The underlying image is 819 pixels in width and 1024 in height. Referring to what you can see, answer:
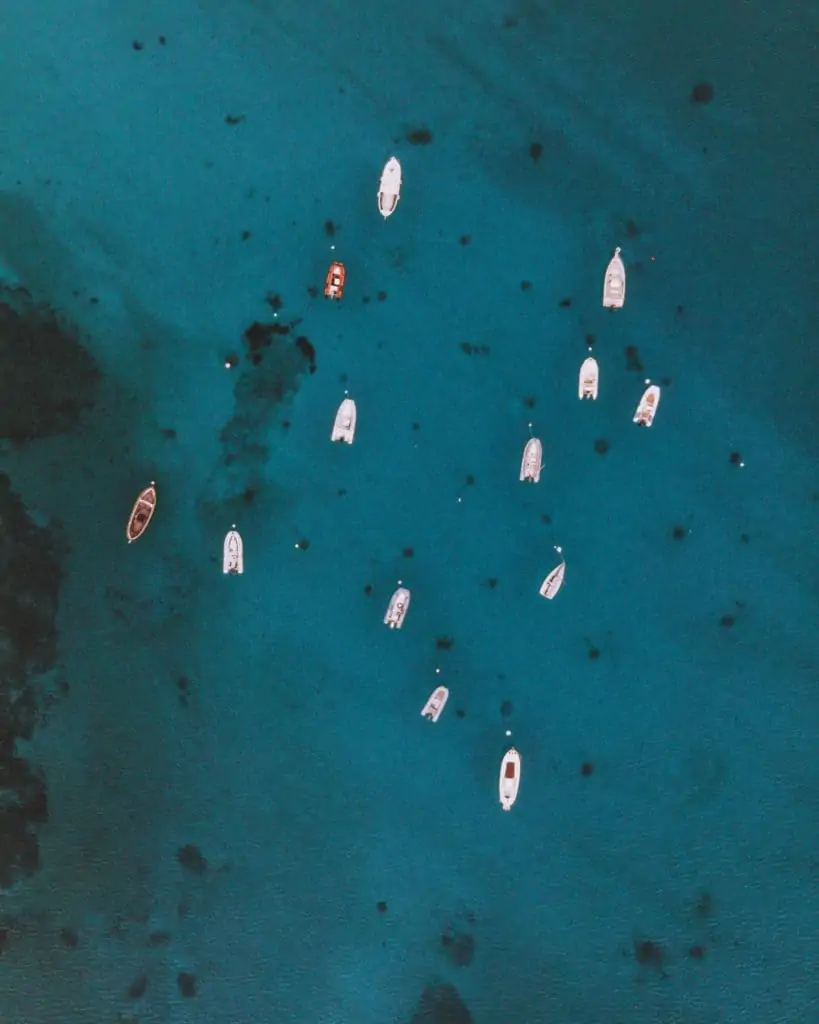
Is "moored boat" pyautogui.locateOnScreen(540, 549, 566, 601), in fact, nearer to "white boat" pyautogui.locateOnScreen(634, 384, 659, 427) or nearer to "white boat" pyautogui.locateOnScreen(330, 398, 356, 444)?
"white boat" pyautogui.locateOnScreen(634, 384, 659, 427)

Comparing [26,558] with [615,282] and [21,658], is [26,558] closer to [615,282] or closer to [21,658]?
[21,658]

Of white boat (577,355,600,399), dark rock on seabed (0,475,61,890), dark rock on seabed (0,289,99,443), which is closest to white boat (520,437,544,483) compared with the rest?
white boat (577,355,600,399)

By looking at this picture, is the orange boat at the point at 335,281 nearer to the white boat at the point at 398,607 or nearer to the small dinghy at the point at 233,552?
the small dinghy at the point at 233,552

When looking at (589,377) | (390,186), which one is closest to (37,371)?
(390,186)

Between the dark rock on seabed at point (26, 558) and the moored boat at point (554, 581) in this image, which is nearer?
the moored boat at point (554, 581)

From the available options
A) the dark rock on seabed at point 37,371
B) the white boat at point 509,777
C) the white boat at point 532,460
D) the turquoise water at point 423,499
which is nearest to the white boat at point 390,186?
the turquoise water at point 423,499

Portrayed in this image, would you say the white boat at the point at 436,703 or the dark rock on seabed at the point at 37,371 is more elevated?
the dark rock on seabed at the point at 37,371

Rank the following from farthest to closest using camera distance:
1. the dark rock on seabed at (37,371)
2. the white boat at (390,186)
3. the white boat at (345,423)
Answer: the dark rock on seabed at (37,371) → the white boat at (345,423) → the white boat at (390,186)
